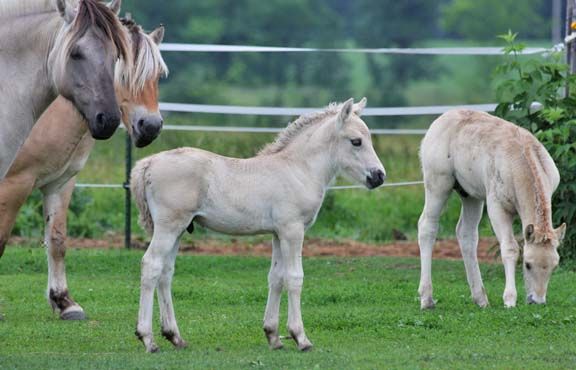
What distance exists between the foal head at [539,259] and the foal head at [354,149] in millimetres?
1931

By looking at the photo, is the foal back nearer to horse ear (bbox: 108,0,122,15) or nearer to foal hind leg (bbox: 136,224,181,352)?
foal hind leg (bbox: 136,224,181,352)

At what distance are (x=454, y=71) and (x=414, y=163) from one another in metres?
22.0

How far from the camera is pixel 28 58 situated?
6730mm

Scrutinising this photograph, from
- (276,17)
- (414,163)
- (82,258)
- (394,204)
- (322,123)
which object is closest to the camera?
(322,123)

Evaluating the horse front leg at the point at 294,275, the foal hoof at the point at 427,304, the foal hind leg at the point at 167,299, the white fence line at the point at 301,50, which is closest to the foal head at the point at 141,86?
the foal hind leg at the point at 167,299

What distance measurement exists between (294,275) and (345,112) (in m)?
1.10

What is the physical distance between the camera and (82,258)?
1146 cm

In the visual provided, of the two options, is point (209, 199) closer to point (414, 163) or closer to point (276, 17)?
point (414, 163)

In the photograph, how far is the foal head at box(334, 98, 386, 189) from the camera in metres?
7.16

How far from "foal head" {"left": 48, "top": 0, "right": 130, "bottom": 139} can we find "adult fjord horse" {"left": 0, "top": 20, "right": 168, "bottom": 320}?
23.5 inches

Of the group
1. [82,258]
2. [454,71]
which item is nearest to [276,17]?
[454,71]

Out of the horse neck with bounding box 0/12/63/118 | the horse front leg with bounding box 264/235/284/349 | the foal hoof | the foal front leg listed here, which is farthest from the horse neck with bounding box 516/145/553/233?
the horse neck with bounding box 0/12/63/118

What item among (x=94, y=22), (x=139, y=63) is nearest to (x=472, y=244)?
(x=139, y=63)

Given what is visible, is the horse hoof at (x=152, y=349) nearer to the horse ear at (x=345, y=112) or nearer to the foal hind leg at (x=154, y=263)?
the foal hind leg at (x=154, y=263)
